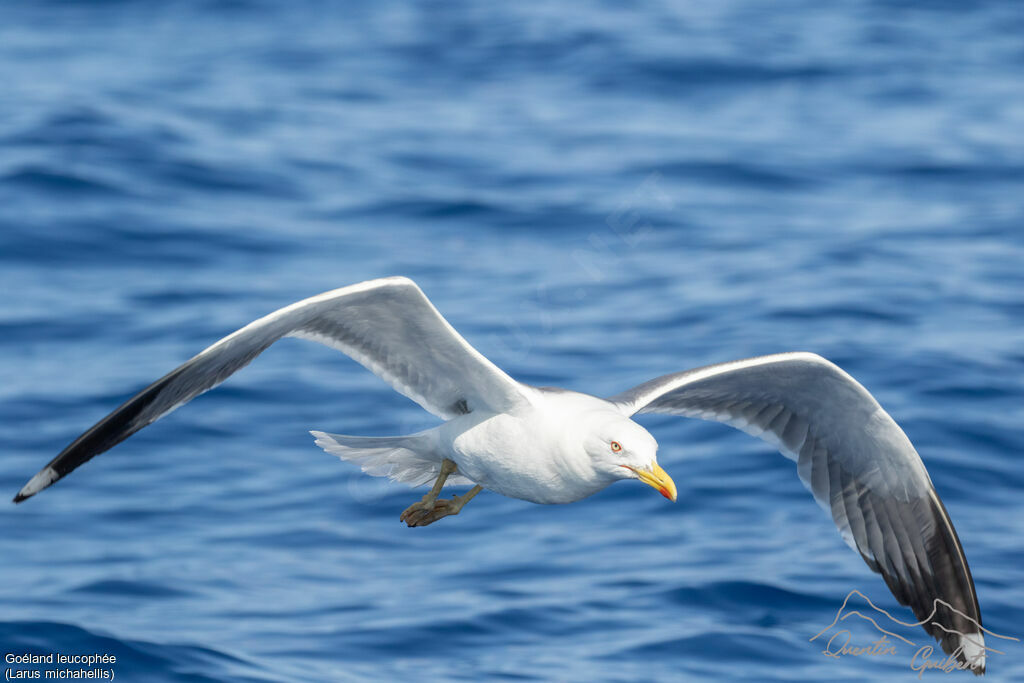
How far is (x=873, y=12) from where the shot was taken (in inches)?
1216

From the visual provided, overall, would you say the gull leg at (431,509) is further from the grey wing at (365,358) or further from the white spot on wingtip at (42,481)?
the white spot on wingtip at (42,481)

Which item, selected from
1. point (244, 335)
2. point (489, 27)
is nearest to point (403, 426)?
point (244, 335)

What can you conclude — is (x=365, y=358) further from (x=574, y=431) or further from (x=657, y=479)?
(x=657, y=479)

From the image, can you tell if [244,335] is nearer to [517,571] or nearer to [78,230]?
[517,571]

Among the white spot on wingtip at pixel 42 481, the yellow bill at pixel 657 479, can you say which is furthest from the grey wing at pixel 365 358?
the yellow bill at pixel 657 479

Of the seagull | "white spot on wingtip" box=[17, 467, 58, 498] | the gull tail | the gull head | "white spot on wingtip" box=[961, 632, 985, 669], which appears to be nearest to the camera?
"white spot on wingtip" box=[17, 467, 58, 498]

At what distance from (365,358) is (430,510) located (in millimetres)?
1022

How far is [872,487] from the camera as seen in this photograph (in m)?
9.49

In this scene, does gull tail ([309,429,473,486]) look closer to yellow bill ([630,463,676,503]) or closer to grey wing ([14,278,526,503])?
grey wing ([14,278,526,503])

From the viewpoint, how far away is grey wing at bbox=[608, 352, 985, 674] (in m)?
9.27

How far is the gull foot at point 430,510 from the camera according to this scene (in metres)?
8.53

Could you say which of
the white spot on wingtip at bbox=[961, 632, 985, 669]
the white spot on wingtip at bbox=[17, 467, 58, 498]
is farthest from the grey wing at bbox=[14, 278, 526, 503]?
the white spot on wingtip at bbox=[961, 632, 985, 669]

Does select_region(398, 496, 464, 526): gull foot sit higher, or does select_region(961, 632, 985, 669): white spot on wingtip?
select_region(398, 496, 464, 526): gull foot

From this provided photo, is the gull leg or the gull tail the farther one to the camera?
the gull tail
